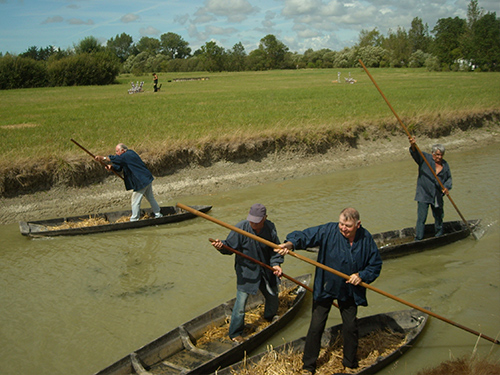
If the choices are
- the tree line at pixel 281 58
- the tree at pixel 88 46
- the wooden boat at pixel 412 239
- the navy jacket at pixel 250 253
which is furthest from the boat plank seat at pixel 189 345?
the tree at pixel 88 46

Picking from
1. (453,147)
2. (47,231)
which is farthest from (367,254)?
(453,147)

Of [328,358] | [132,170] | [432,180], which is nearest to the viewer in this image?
[328,358]

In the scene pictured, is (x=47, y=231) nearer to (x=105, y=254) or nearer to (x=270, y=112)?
(x=105, y=254)

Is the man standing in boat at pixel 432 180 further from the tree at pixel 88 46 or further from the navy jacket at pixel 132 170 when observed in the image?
the tree at pixel 88 46

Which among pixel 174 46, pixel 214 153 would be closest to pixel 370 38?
pixel 174 46

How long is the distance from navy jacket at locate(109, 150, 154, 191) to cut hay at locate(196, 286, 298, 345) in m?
5.85

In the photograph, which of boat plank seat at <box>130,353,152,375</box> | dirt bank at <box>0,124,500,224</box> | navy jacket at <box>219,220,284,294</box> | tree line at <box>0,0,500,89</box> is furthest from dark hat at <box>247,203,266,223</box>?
tree line at <box>0,0,500,89</box>

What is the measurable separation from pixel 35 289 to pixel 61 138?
10.9 meters

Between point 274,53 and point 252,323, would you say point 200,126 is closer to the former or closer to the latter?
point 252,323

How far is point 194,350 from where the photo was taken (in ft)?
22.5

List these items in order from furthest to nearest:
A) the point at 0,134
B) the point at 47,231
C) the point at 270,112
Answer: the point at 270,112, the point at 0,134, the point at 47,231

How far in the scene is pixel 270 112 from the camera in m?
25.6

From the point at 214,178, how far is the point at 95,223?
526 centimetres

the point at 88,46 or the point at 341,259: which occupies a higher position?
the point at 88,46
